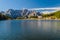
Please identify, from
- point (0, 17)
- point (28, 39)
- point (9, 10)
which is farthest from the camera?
point (9, 10)

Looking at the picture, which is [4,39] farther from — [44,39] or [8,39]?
[44,39]

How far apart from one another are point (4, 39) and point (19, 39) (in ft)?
5.21

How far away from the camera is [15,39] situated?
531 inches

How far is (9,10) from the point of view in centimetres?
19900

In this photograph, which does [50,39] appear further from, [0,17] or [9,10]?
[9,10]

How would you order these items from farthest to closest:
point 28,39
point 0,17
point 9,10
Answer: point 9,10
point 0,17
point 28,39

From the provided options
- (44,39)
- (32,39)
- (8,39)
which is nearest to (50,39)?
(44,39)

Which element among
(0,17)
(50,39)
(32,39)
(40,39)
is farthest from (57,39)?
(0,17)

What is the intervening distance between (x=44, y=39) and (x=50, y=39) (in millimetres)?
603

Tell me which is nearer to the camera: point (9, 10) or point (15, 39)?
point (15, 39)

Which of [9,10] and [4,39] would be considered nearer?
[4,39]

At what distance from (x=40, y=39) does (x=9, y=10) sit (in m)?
189

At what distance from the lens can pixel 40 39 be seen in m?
13.4

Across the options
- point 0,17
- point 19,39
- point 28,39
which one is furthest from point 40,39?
point 0,17
